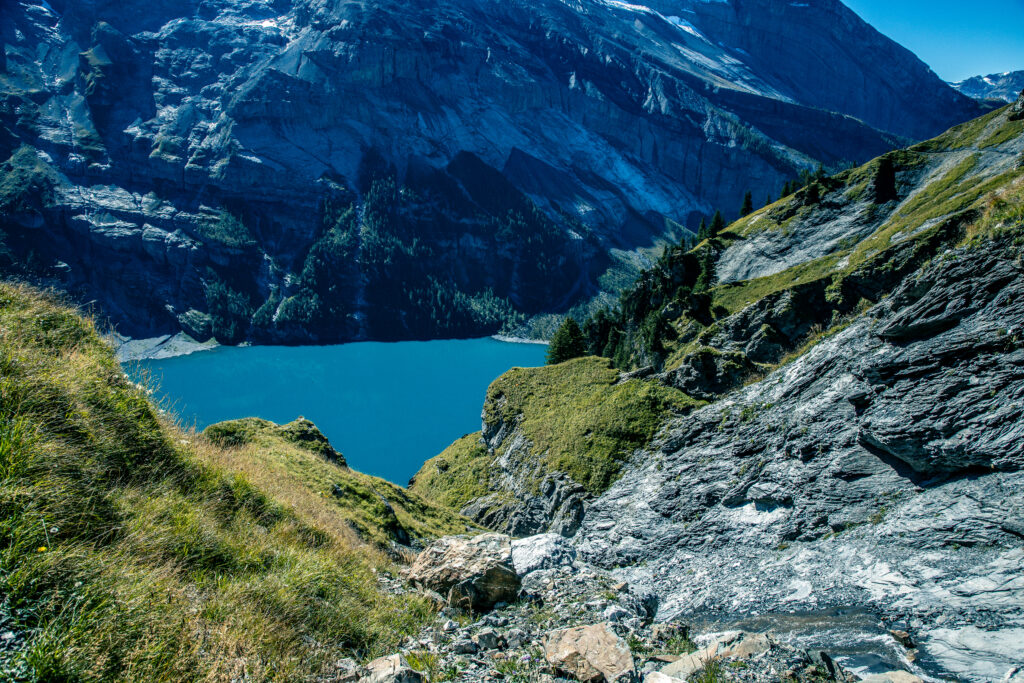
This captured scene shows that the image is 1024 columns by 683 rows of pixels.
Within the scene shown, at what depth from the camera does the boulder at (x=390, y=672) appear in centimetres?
617

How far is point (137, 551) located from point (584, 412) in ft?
85.9

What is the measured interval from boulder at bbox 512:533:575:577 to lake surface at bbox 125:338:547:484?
54.5 metres

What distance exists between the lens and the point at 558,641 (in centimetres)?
774

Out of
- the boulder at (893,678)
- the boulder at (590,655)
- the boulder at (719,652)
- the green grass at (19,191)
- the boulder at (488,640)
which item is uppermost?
the green grass at (19,191)

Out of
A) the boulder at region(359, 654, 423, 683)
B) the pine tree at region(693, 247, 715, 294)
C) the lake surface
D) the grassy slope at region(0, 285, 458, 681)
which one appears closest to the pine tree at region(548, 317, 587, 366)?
the pine tree at region(693, 247, 715, 294)

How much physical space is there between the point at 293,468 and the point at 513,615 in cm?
987

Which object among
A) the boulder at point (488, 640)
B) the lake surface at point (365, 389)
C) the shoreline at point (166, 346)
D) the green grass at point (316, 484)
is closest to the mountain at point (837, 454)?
the boulder at point (488, 640)

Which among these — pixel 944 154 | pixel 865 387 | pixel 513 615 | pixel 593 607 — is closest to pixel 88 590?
pixel 513 615

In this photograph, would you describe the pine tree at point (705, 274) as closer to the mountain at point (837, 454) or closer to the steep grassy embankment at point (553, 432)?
the mountain at point (837, 454)

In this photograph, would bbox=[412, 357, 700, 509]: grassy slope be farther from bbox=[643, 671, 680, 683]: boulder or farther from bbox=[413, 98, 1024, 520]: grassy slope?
bbox=[643, 671, 680, 683]: boulder

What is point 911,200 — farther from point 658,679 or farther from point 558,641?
point 558,641

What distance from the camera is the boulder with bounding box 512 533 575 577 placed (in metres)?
12.6

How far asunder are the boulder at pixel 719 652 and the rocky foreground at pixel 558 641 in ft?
0.05

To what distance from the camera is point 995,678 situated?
757 centimetres
